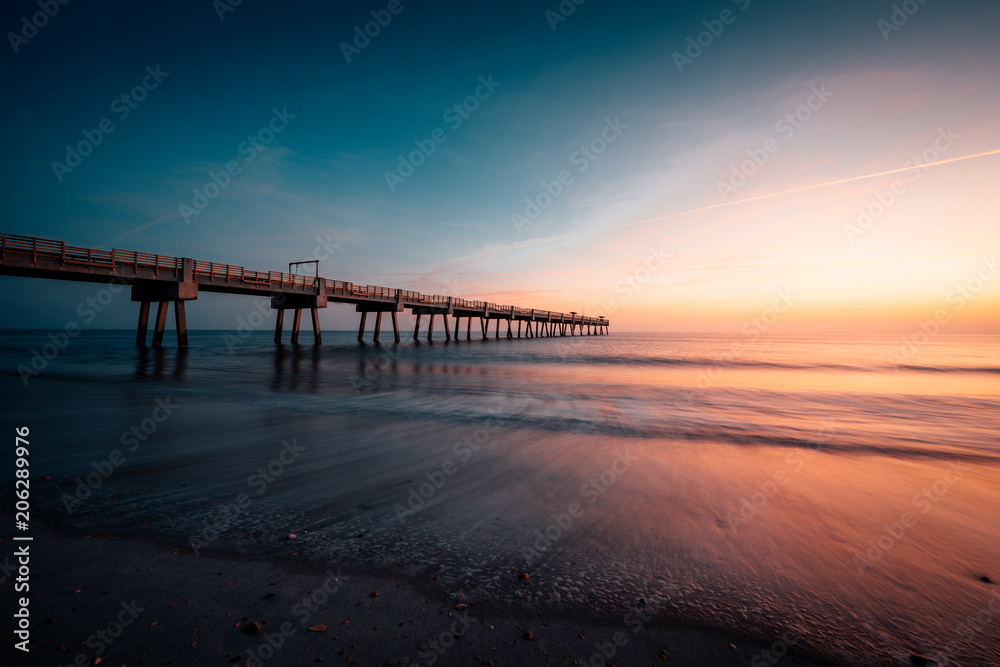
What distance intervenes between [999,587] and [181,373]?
22.4 metres

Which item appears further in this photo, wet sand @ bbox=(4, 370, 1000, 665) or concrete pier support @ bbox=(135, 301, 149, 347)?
concrete pier support @ bbox=(135, 301, 149, 347)

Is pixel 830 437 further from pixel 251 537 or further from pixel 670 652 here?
pixel 251 537

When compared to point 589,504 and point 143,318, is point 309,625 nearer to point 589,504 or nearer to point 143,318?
point 589,504

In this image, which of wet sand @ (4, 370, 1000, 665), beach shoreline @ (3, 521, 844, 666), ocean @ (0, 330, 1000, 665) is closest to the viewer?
beach shoreline @ (3, 521, 844, 666)

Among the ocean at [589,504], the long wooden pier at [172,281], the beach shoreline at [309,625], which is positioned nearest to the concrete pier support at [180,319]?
the long wooden pier at [172,281]

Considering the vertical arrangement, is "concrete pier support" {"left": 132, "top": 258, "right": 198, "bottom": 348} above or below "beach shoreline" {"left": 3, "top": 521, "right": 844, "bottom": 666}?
above

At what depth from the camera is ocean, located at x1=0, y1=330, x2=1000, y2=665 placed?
111 inches

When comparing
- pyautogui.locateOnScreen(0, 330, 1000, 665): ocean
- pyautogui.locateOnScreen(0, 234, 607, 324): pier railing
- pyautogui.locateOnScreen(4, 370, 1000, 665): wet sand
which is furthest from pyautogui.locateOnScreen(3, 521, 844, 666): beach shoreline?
pyautogui.locateOnScreen(0, 234, 607, 324): pier railing

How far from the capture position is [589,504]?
4.41m

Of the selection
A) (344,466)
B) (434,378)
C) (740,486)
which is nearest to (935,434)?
(740,486)

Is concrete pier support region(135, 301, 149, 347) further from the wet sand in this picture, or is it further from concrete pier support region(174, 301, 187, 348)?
the wet sand

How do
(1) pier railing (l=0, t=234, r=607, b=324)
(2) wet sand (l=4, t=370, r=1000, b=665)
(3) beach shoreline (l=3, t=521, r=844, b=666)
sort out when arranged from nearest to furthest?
1. (3) beach shoreline (l=3, t=521, r=844, b=666)
2. (2) wet sand (l=4, t=370, r=1000, b=665)
3. (1) pier railing (l=0, t=234, r=607, b=324)

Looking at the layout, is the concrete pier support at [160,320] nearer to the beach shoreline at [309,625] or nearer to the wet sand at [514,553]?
the wet sand at [514,553]

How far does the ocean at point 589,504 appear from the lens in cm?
281
